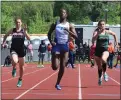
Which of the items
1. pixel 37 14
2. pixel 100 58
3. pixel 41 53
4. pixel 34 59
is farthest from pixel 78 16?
pixel 100 58

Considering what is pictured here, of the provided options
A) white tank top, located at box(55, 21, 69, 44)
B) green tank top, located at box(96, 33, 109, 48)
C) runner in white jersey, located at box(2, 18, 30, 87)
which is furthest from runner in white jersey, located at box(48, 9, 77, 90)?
green tank top, located at box(96, 33, 109, 48)

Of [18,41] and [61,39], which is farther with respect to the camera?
[18,41]

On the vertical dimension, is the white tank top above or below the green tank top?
above

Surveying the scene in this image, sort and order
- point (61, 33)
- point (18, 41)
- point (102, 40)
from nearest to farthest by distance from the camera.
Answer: point (61, 33), point (18, 41), point (102, 40)

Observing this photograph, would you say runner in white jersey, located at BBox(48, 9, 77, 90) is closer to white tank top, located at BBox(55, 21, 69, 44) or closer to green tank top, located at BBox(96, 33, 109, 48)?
white tank top, located at BBox(55, 21, 69, 44)

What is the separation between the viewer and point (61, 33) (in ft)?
38.7

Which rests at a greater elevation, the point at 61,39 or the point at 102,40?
the point at 61,39

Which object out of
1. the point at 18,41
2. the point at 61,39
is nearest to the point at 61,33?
the point at 61,39

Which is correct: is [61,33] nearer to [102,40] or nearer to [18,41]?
[18,41]

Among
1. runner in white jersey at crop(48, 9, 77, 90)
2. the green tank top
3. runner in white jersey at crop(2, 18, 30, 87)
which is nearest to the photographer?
runner in white jersey at crop(48, 9, 77, 90)

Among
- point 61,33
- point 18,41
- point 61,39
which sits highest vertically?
point 61,33

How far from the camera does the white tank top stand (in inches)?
461

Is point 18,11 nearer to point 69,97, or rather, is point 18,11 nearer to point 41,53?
point 41,53

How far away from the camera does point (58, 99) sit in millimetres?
11047
